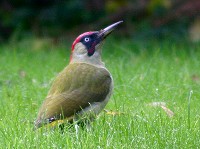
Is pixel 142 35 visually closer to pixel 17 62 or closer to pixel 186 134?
pixel 17 62

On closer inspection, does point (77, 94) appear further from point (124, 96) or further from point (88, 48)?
point (124, 96)

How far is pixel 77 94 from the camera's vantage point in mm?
5730

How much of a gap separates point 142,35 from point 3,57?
2.48 meters

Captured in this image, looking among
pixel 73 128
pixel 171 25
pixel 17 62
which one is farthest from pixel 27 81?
pixel 171 25

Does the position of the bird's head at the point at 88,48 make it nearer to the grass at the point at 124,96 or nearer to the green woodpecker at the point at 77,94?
the green woodpecker at the point at 77,94

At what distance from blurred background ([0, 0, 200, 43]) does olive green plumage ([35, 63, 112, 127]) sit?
18.2 ft

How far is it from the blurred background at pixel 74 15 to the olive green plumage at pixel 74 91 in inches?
219

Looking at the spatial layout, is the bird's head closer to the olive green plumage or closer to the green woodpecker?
the green woodpecker

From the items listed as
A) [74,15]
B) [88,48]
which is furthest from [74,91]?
[74,15]

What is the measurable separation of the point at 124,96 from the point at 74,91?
113cm

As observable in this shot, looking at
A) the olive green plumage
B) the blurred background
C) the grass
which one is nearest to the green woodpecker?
the olive green plumage

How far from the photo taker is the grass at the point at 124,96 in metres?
5.11

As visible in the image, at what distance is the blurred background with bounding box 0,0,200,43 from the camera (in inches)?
458

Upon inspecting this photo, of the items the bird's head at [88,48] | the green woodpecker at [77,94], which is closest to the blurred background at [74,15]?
the bird's head at [88,48]
